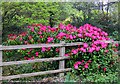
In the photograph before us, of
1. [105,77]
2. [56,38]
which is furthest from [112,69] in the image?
[56,38]

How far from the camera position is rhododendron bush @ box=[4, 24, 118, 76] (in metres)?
4.46

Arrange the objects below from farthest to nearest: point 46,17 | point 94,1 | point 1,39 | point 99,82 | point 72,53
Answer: point 94,1 → point 46,17 → point 1,39 → point 72,53 → point 99,82

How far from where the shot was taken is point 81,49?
174 inches

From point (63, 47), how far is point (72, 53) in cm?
22

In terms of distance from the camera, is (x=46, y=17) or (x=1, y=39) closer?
(x=1, y=39)

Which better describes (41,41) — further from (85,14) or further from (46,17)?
(85,14)

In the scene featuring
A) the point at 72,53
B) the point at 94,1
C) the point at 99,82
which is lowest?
the point at 99,82

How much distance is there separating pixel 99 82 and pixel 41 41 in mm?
1549

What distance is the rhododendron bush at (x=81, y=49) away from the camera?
14.6ft

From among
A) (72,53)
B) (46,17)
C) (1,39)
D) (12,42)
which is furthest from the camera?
(46,17)

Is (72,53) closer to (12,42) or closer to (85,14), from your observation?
(12,42)

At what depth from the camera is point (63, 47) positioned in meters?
4.50

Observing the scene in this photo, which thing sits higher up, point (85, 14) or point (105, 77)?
point (85, 14)

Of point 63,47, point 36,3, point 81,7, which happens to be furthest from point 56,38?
point 81,7
